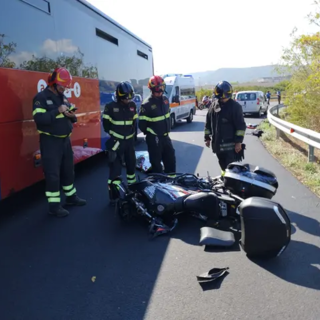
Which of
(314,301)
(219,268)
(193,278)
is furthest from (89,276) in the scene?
(314,301)

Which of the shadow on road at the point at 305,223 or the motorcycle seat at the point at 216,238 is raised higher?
the motorcycle seat at the point at 216,238

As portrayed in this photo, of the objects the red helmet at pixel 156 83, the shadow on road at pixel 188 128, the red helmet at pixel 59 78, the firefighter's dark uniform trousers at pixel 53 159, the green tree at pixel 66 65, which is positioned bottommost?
the shadow on road at pixel 188 128

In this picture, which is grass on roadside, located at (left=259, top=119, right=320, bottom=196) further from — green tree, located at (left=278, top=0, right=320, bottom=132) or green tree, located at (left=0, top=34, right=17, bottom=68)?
green tree, located at (left=0, top=34, right=17, bottom=68)

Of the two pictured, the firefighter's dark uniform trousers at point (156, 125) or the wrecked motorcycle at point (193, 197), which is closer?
the wrecked motorcycle at point (193, 197)

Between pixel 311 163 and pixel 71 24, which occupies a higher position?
pixel 71 24

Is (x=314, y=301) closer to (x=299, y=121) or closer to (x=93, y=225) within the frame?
(x=93, y=225)

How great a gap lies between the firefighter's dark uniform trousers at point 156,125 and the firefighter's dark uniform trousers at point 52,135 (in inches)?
53.5

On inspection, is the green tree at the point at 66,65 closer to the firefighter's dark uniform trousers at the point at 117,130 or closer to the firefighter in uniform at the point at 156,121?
the firefighter's dark uniform trousers at the point at 117,130

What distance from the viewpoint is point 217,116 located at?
5480mm

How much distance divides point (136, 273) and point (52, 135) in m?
2.50

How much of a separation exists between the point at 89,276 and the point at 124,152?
8.92ft

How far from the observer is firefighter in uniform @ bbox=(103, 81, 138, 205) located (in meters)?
5.42

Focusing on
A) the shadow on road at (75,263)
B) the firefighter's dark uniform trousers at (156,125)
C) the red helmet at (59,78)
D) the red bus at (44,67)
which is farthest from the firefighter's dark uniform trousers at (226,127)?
the red bus at (44,67)

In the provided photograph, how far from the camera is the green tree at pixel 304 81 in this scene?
10025 mm
